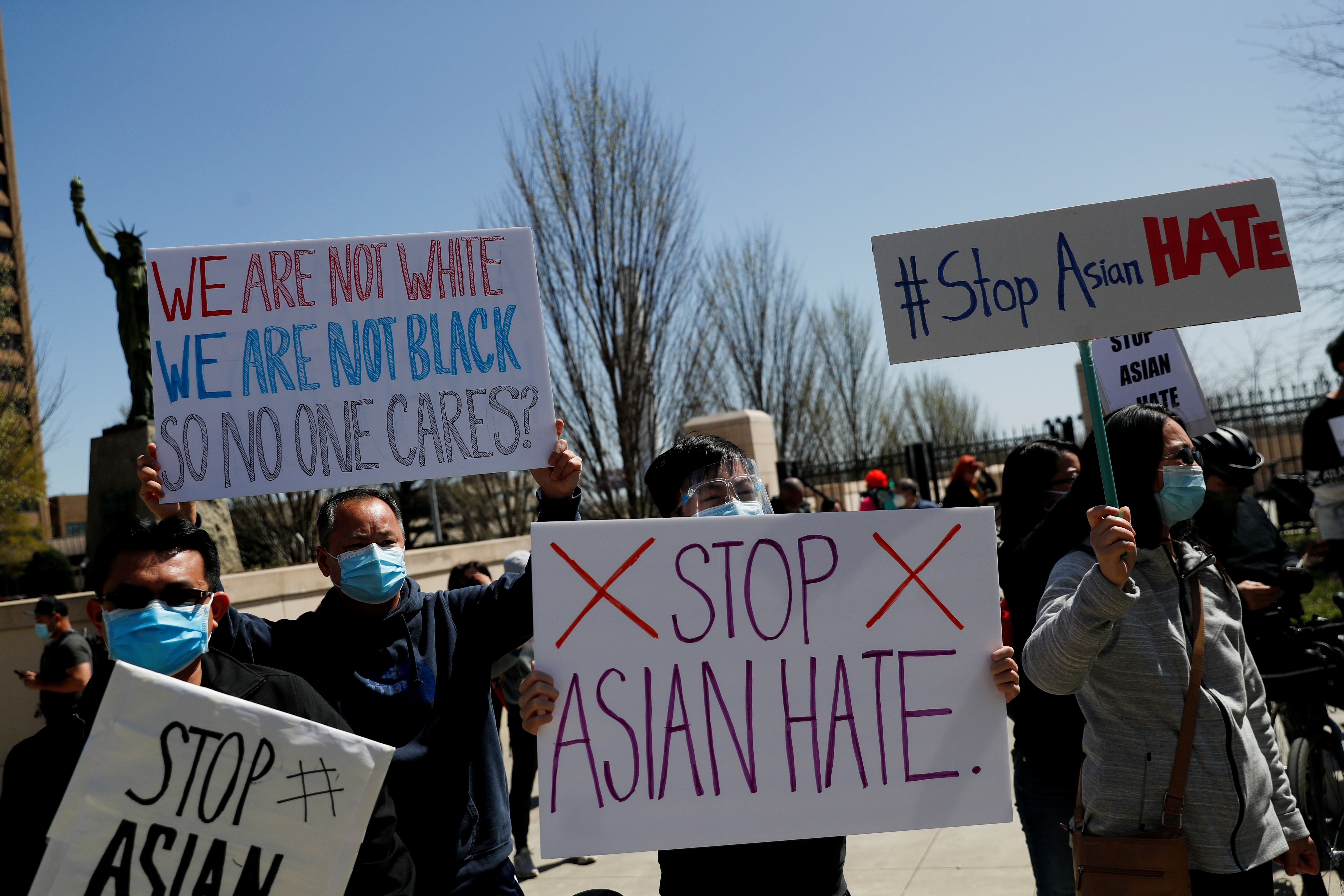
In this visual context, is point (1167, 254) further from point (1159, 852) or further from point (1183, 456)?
point (1159, 852)

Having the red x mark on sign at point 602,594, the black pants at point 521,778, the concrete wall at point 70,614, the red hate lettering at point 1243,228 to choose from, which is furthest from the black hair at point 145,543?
the concrete wall at point 70,614

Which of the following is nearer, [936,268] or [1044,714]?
[936,268]

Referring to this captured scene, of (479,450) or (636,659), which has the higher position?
(479,450)

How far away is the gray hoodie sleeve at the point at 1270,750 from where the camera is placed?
2525 mm

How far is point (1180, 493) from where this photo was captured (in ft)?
8.27

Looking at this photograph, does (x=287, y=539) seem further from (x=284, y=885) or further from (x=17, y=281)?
(x=284, y=885)

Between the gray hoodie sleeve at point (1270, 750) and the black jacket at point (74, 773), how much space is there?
6.85 ft

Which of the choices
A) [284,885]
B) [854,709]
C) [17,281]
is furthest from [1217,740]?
[17,281]

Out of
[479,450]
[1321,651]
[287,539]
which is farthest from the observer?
[287,539]

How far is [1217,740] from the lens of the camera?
7.94 ft

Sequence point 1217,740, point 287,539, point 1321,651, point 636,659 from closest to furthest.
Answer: point 636,659 < point 1217,740 < point 1321,651 < point 287,539

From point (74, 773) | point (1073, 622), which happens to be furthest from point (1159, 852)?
point (74, 773)

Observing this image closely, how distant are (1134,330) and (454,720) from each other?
77.1 inches

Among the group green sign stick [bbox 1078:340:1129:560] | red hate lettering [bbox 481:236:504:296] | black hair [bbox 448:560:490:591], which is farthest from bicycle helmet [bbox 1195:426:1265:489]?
black hair [bbox 448:560:490:591]
